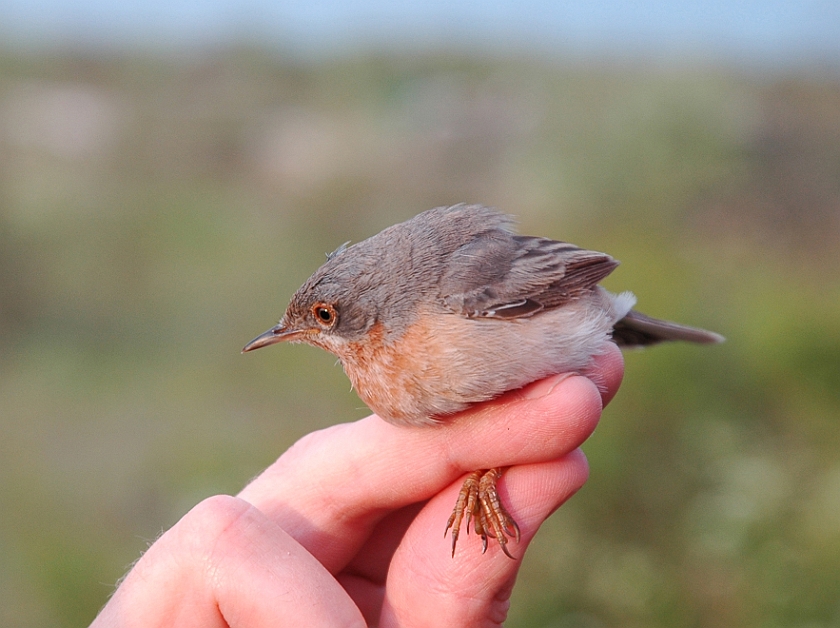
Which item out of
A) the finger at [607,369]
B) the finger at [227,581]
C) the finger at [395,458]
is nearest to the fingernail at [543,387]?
the finger at [395,458]

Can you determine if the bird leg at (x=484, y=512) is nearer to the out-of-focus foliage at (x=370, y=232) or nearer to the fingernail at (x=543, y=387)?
the fingernail at (x=543, y=387)

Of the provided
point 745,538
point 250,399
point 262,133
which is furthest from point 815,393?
point 262,133

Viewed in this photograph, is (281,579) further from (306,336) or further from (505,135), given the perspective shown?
(505,135)

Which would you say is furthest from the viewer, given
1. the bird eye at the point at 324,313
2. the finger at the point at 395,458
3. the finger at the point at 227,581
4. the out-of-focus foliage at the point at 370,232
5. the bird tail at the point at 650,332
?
the out-of-focus foliage at the point at 370,232

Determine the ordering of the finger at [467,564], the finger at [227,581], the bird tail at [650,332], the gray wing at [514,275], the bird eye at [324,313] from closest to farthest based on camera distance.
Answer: the finger at [227,581]
the finger at [467,564]
the gray wing at [514,275]
the bird eye at [324,313]
the bird tail at [650,332]

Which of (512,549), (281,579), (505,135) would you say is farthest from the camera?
(505,135)
